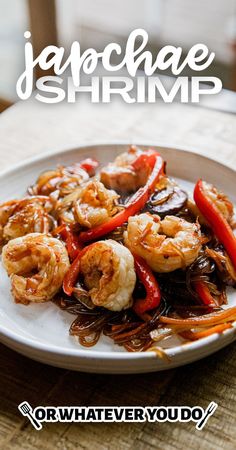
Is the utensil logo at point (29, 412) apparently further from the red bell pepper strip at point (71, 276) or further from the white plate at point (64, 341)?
the red bell pepper strip at point (71, 276)

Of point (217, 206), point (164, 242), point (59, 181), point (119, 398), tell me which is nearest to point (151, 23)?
point (59, 181)

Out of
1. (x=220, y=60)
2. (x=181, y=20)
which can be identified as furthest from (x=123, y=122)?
(x=181, y=20)

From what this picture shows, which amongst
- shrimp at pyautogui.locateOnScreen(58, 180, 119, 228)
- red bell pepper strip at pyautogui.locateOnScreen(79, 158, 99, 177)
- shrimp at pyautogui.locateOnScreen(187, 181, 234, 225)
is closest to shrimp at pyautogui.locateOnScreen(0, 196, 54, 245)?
shrimp at pyautogui.locateOnScreen(58, 180, 119, 228)

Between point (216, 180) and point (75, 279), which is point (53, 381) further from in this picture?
point (216, 180)

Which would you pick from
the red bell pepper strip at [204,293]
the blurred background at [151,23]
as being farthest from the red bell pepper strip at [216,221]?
the blurred background at [151,23]

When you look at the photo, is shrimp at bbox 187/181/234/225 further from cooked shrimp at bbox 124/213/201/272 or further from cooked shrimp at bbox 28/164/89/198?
cooked shrimp at bbox 28/164/89/198
